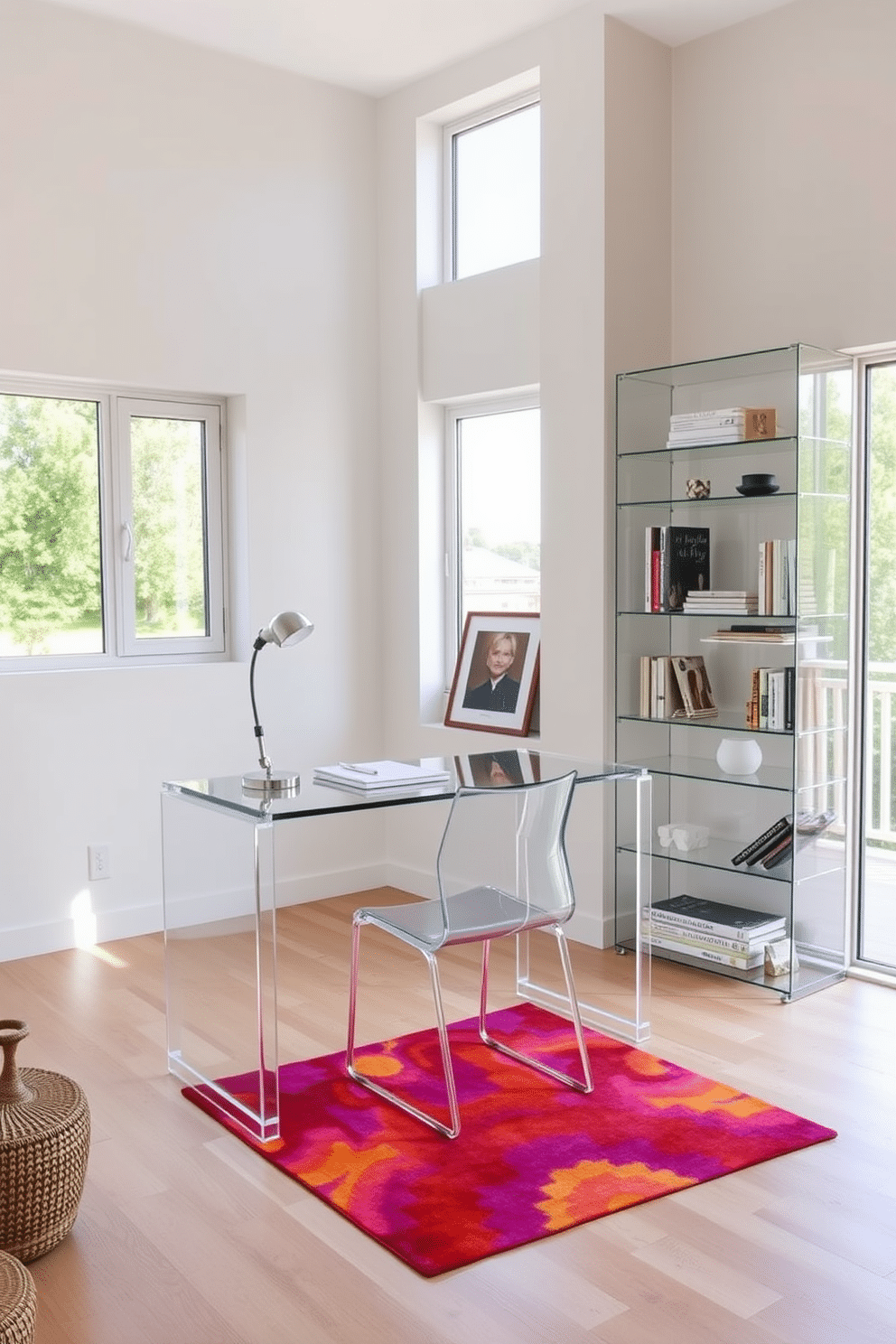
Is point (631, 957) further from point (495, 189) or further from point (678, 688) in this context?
point (495, 189)

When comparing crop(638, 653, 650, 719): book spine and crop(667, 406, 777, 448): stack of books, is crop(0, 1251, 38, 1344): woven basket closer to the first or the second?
crop(638, 653, 650, 719): book spine

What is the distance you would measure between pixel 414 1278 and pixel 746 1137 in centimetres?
93

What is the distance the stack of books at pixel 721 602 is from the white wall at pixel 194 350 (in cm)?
162

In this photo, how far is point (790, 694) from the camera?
386 centimetres

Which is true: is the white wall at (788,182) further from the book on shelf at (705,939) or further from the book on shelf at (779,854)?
the book on shelf at (705,939)

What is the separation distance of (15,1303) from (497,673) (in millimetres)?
3279

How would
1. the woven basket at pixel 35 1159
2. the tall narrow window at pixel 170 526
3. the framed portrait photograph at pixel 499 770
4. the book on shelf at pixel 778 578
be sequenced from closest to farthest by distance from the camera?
the woven basket at pixel 35 1159 < the framed portrait photograph at pixel 499 770 < the book on shelf at pixel 778 578 < the tall narrow window at pixel 170 526

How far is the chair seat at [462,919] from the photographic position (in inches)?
116

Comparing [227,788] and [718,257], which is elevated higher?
[718,257]

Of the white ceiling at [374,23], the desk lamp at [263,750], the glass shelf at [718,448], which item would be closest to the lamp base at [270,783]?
the desk lamp at [263,750]

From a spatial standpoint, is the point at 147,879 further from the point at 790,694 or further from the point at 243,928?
the point at 790,694

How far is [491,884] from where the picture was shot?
122 inches

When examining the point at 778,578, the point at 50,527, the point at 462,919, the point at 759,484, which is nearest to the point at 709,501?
the point at 759,484

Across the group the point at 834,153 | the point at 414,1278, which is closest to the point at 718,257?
the point at 834,153
